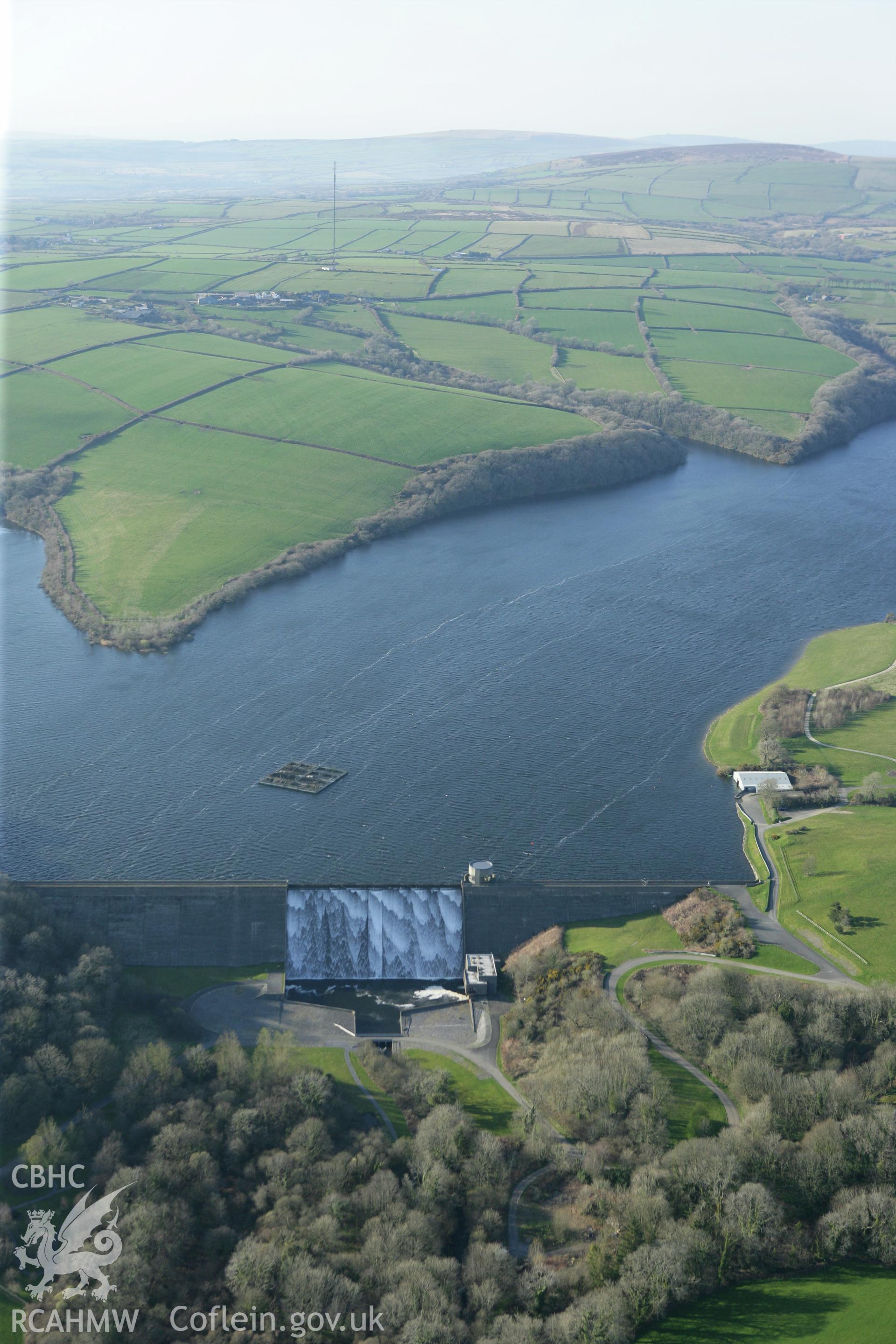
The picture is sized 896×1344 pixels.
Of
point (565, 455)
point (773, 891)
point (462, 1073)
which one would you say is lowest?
point (462, 1073)

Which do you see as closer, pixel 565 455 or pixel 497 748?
pixel 497 748

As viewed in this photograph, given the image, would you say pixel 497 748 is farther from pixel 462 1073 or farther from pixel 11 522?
pixel 11 522

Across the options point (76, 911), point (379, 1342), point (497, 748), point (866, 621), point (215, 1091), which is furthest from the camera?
point (866, 621)

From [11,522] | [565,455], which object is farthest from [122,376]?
[565,455]

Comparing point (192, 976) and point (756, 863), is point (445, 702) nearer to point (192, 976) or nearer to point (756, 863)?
point (756, 863)

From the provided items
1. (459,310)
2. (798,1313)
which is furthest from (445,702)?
(459,310)

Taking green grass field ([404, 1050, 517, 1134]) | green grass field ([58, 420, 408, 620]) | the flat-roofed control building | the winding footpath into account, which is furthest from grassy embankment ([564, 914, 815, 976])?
green grass field ([58, 420, 408, 620])
